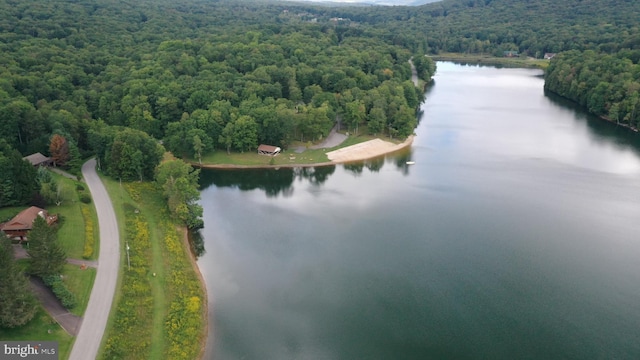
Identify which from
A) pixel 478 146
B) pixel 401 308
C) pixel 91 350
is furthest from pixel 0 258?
pixel 478 146

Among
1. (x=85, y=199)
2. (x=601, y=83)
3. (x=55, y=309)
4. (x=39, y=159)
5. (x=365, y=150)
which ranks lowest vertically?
(x=55, y=309)

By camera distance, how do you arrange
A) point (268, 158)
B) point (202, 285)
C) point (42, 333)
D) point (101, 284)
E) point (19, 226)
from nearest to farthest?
1. point (42, 333)
2. point (101, 284)
3. point (202, 285)
4. point (19, 226)
5. point (268, 158)

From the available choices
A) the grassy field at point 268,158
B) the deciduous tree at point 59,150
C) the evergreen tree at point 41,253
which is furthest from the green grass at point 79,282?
the grassy field at point 268,158

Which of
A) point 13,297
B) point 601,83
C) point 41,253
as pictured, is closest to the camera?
point 13,297

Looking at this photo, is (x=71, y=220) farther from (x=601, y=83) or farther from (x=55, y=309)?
(x=601, y=83)

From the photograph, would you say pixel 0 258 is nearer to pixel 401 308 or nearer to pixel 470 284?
pixel 401 308

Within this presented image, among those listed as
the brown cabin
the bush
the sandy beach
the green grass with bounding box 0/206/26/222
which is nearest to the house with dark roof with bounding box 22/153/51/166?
the bush

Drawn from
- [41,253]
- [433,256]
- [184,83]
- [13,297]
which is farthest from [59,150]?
[433,256]

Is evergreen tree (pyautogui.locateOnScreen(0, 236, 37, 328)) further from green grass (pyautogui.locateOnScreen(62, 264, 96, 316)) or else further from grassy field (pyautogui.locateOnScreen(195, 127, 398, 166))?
grassy field (pyautogui.locateOnScreen(195, 127, 398, 166))
